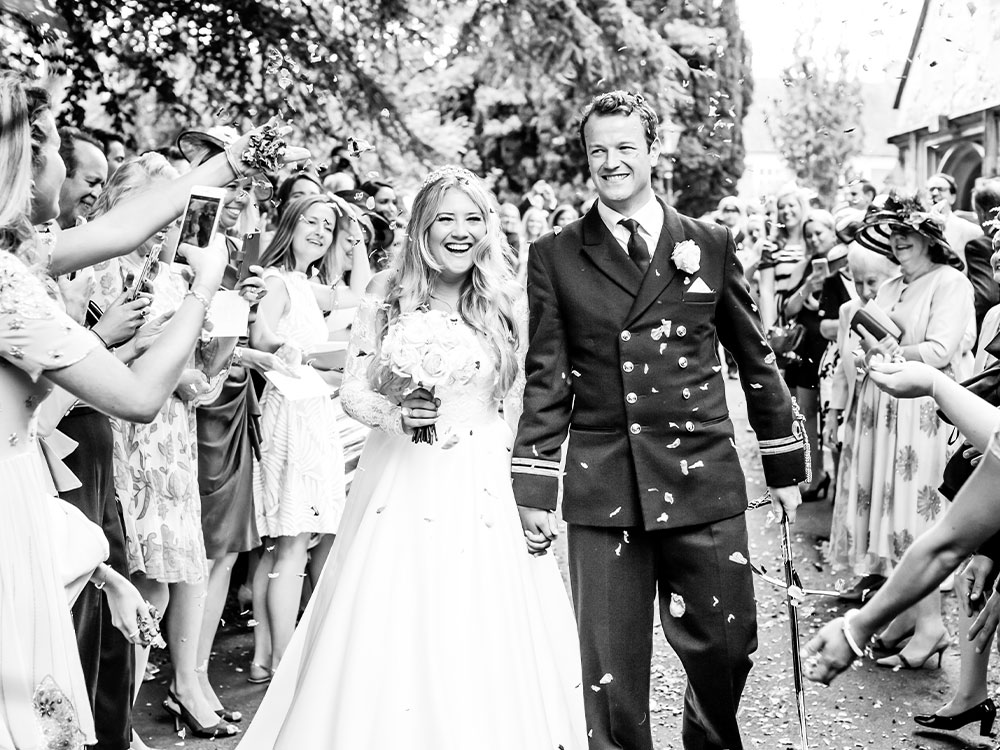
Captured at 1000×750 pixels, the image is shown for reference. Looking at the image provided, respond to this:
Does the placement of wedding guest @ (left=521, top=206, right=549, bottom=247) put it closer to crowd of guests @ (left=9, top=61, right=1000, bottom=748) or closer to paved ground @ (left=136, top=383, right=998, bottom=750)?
crowd of guests @ (left=9, top=61, right=1000, bottom=748)

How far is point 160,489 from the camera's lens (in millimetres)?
4969

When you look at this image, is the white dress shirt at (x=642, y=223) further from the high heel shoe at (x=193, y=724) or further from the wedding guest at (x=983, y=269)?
the wedding guest at (x=983, y=269)

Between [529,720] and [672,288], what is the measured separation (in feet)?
5.20

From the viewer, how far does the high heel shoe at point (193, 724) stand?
5.06 meters

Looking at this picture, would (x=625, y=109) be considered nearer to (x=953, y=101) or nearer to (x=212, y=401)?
(x=212, y=401)

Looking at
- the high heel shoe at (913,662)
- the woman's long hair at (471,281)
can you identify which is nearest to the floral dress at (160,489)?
the woman's long hair at (471,281)

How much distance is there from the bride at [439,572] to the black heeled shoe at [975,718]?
1873mm

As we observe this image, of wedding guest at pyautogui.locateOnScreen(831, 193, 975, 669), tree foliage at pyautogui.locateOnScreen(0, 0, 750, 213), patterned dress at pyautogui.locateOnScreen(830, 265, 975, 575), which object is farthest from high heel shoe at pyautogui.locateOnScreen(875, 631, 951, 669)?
tree foliage at pyautogui.locateOnScreen(0, 0, 750, 213)

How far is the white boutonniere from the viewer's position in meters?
4.04

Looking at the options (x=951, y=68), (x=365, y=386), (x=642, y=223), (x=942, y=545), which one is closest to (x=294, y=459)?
(x=365, y=386)

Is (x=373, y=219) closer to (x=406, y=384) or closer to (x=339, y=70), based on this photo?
(x=339, y=70)

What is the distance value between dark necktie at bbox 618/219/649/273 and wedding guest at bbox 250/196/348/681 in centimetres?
215

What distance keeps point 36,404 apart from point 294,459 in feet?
9.73

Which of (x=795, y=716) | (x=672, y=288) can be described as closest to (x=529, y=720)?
(x=672, y=288)
